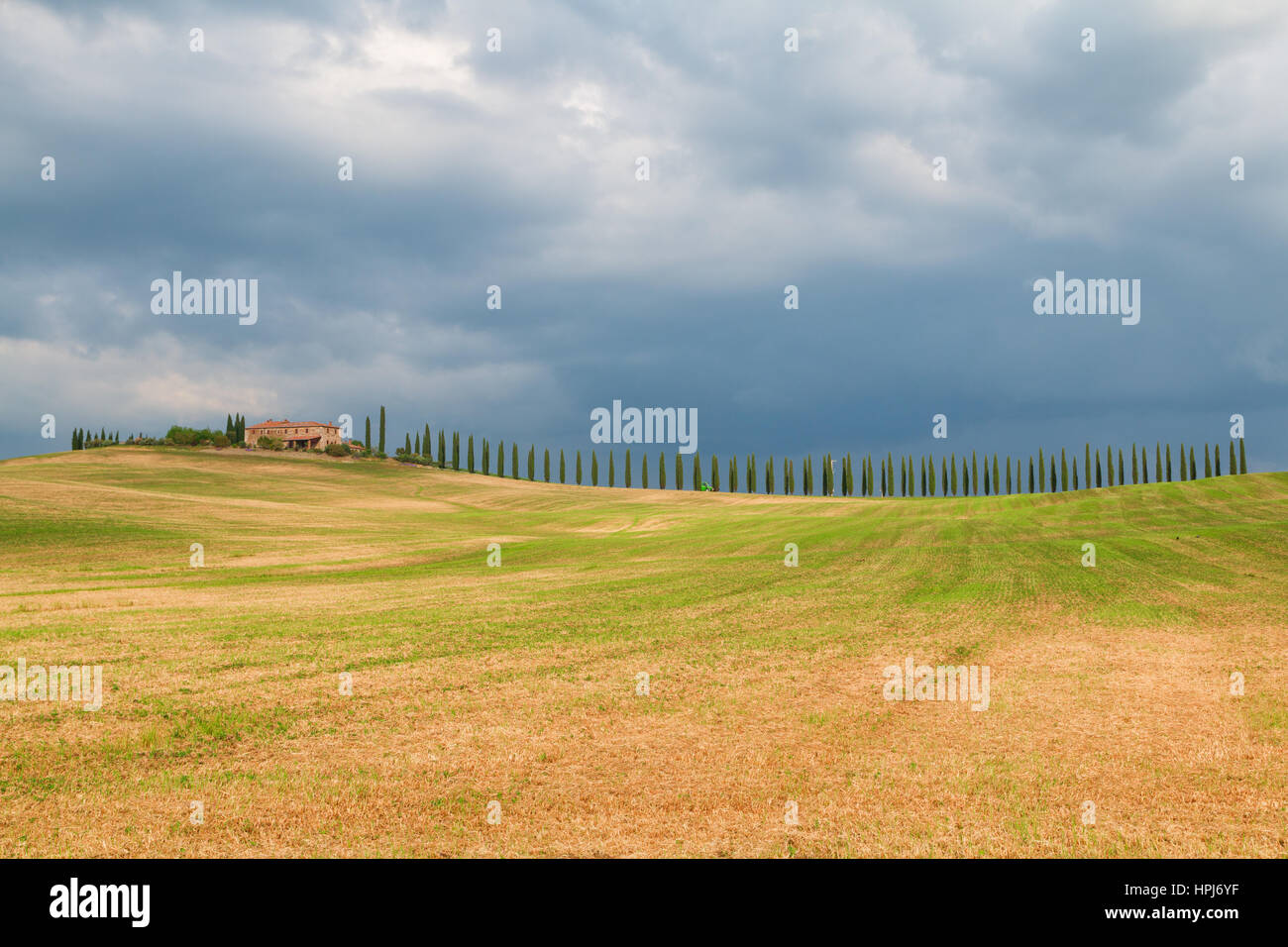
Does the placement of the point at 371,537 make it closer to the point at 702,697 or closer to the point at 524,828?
the point at 702,697

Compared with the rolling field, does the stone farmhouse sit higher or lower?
higher

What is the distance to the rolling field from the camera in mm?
10695

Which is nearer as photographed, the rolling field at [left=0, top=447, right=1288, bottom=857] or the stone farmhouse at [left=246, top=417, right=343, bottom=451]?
the rolling field at [left=0, top=447, right=1288, bottom=857]

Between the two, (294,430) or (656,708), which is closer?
(656,708)

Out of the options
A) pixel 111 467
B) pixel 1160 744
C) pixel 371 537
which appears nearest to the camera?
pixel 1160 744

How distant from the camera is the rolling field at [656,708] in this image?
1070 cm

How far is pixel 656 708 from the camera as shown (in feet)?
55.5

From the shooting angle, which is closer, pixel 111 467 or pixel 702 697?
pixel 702 697

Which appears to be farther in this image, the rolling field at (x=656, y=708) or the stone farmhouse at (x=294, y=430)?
the stone farmhouse at (x=294, y=430)

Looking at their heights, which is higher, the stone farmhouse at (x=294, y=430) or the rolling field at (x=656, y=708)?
the stone farmhouse at (x=294, y=430)

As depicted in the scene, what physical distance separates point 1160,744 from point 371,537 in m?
58.2
